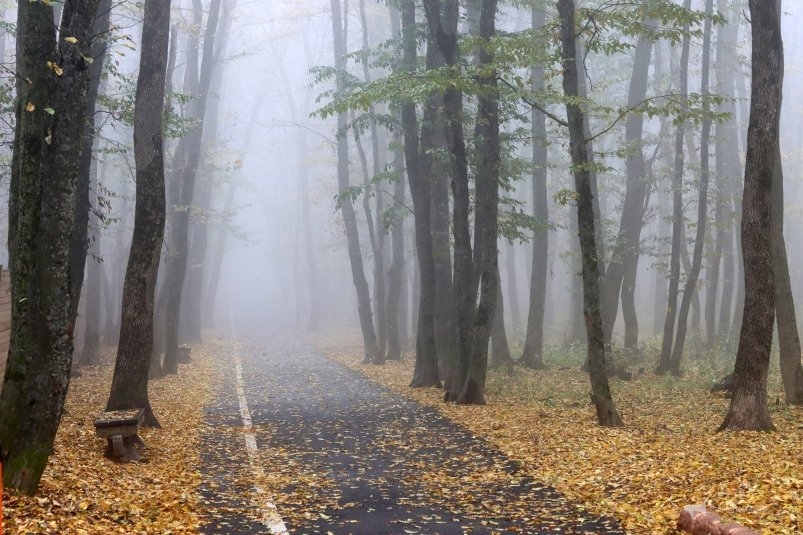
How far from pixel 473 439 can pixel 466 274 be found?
5002mm

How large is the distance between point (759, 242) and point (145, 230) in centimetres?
924

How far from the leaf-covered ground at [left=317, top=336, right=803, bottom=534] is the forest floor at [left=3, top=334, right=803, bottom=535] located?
2cm

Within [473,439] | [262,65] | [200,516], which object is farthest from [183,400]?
[262,65]

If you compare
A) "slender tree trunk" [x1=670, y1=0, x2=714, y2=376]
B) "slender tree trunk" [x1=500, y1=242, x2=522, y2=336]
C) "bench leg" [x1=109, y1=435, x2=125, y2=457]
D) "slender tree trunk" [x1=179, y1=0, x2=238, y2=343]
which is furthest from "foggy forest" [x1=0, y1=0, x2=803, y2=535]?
"slender tree trunk" [x1=500, y1=242, x2=522, y2=336]

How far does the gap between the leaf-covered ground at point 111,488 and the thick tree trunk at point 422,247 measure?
5.88 m

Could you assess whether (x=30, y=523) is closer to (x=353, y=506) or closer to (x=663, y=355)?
(x=353, y=506)

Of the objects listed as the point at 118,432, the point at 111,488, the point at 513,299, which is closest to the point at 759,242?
the point at 111,488

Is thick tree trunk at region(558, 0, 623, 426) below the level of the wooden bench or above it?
above

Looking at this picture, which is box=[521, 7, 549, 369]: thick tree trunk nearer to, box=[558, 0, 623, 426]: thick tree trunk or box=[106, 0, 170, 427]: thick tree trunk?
box=[558, 0, 623, 426]: thick tree trunk

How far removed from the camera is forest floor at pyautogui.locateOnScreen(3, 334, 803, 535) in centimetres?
738

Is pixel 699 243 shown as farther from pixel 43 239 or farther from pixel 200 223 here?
pixel 200 223

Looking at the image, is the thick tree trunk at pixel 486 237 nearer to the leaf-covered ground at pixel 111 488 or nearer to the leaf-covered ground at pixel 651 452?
the leaf-covered ground at pixel 651 452

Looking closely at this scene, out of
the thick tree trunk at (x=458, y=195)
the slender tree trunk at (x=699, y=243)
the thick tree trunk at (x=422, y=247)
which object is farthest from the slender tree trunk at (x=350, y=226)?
the thick tree trunk at (x=458, y=195)

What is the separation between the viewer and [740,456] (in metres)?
9.25
